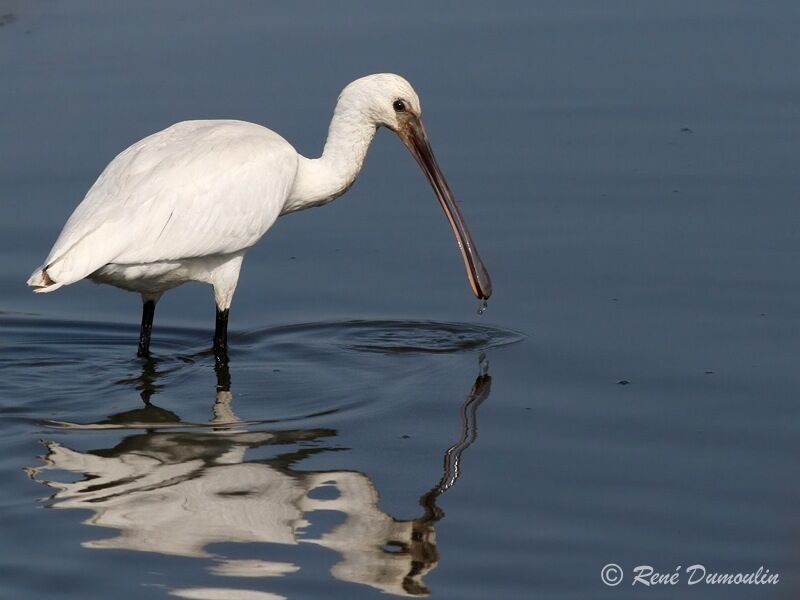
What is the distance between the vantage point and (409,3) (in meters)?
17.3

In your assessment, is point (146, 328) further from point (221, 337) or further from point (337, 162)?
Result: point (337, 162)

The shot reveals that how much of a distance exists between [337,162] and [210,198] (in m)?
1.00

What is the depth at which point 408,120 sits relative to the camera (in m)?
11.5

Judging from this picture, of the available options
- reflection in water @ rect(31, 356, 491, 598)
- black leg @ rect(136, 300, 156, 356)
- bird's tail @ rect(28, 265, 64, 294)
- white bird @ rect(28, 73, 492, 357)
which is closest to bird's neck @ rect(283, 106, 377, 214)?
white bird @ rect(28, 73, 492, 357)

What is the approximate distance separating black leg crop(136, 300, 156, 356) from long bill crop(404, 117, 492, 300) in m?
2.07

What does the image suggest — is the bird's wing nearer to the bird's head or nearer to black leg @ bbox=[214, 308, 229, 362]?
black leg @ bbox=[214, 308, 229, 362]

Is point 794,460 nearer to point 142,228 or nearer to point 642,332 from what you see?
point 642,332

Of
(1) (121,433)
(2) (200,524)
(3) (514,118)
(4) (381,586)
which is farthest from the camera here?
(3) (514,118)

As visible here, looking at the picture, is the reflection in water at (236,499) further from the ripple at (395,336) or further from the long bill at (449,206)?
the long bill at (449,206)

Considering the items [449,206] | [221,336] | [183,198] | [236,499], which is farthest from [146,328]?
[236,499]

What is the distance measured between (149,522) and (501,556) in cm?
182

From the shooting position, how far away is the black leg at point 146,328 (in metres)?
11.2

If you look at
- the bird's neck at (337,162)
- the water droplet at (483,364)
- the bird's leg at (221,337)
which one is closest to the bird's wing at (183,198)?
the bird's neck at (337,162)

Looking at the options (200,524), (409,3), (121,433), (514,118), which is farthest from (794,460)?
(409,3)
